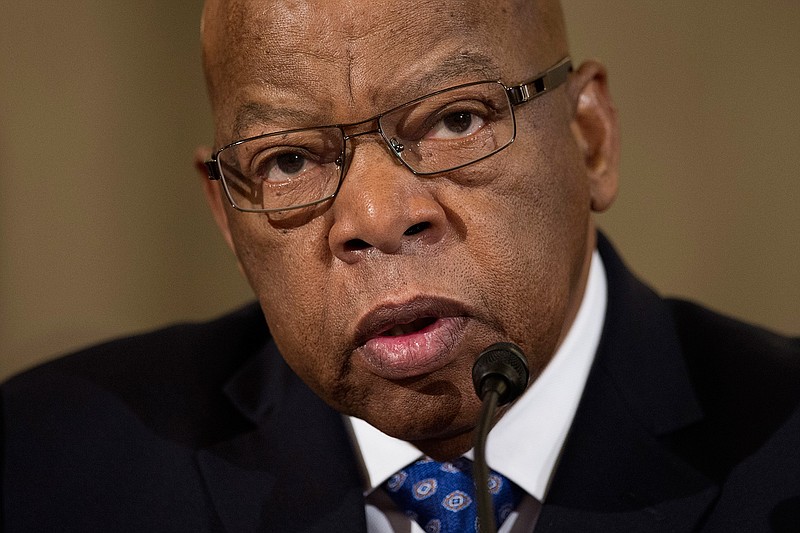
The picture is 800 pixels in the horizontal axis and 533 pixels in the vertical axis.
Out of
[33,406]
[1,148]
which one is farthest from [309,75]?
[1,148]

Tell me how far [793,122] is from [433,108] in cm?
149

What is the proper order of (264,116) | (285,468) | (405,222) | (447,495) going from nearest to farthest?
(405,222)
(264,116)
(447,495)
(285,468)

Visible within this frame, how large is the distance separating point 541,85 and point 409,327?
1.21 feet

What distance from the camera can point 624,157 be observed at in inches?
98.7

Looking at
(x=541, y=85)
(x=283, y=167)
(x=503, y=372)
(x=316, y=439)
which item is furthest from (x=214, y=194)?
(x=503, y=372)

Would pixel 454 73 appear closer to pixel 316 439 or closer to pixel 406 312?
pixel 406 312

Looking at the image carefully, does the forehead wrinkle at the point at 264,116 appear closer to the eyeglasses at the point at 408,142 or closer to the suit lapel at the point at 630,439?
the eyeglasses at the point at 408,142

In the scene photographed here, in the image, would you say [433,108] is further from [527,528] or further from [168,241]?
[168,241]

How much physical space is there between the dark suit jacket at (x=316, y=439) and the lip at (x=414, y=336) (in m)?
0.31

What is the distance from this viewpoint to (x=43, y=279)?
8.04 ft

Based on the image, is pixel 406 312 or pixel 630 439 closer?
pixel 406 312

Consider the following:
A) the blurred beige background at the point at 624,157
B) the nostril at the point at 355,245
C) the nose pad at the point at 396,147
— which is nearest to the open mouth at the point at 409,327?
the nostril at the point at 355,245

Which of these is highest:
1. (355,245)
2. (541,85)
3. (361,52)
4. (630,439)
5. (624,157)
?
(361,52)

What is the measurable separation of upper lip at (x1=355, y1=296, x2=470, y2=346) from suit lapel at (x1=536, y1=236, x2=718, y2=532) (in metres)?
0.35
